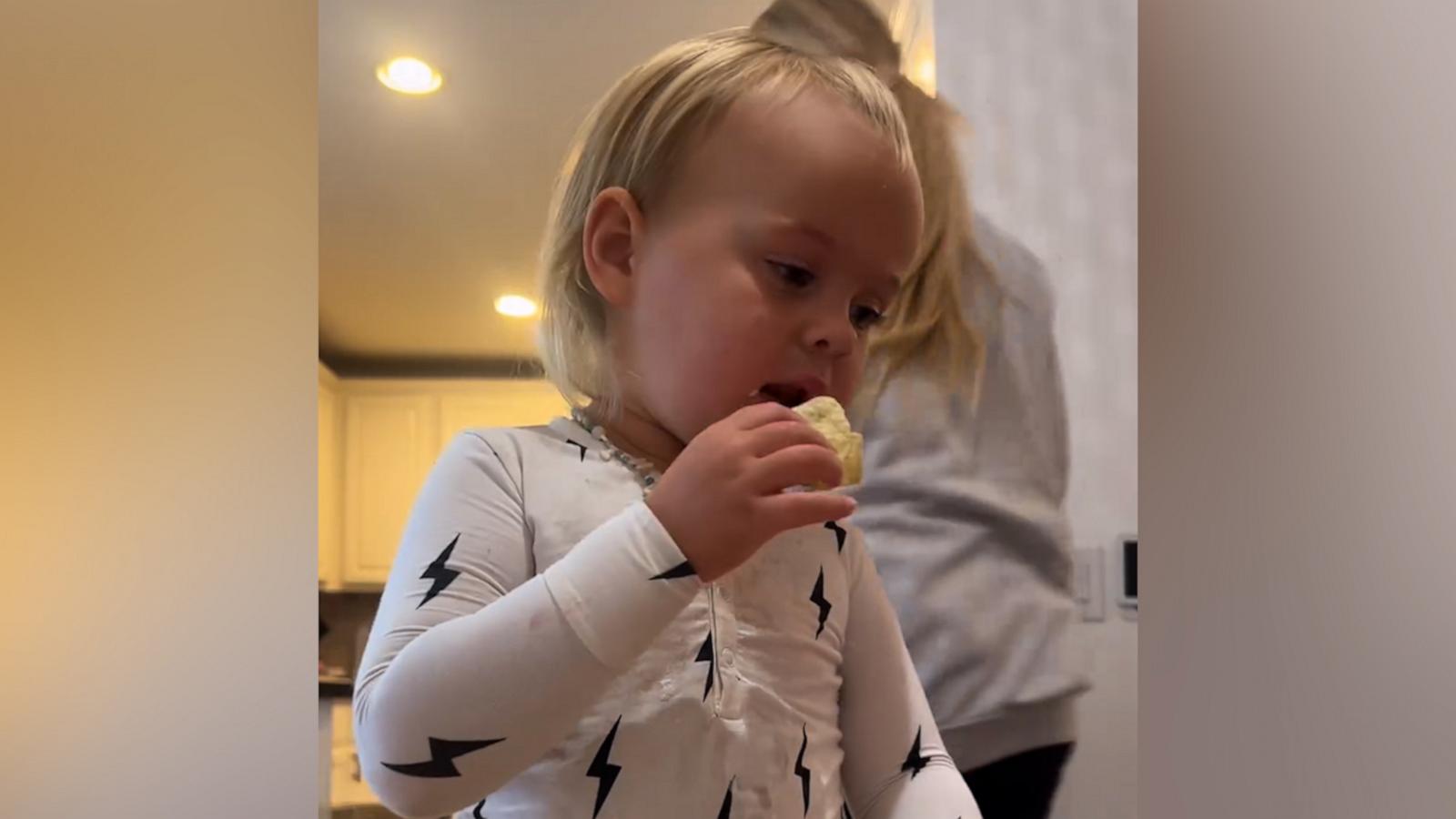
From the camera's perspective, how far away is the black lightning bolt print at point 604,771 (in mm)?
432

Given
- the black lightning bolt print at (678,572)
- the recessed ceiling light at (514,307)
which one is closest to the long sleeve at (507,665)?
the black lightning bolt print at (678,572)

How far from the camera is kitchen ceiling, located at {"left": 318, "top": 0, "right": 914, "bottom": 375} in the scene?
1.92ft

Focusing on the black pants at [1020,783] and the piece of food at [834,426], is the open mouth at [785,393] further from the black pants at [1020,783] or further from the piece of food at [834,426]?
the black pants at [1020,783]

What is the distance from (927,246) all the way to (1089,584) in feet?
0.74

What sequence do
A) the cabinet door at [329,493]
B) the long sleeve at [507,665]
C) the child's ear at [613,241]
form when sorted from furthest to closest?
1. the cabinet door at [329,493]
2. the child's ear at [613,241]
3. the long sleeve at [507,665]

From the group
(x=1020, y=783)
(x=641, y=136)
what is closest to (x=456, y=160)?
(x=641, y=136)

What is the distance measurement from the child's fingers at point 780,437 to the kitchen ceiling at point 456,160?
209 millimetres

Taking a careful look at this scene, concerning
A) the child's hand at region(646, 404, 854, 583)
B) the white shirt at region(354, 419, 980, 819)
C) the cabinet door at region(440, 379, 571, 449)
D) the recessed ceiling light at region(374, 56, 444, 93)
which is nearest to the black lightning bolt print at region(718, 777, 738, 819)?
the white shirt at region(354, 419, 980, 819)

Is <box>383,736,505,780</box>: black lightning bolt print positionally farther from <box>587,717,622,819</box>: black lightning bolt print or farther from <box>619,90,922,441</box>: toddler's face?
<box>619,90,922,441</box>: toddler's face

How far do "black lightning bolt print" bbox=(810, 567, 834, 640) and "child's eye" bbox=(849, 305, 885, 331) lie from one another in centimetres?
12

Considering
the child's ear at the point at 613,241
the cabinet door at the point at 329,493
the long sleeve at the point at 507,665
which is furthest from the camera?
the cabinet door at the point at 329,493
